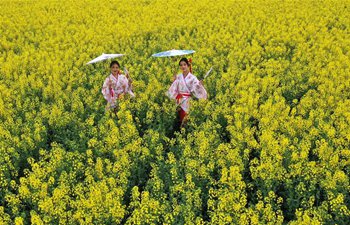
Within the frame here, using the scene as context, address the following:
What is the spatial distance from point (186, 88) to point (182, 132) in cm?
124

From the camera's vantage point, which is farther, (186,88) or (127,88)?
(127,88)

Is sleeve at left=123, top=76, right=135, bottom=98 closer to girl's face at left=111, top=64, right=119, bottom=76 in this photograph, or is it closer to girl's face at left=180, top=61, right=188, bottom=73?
girl's face at left=111, top=64, right=119, bottom=76

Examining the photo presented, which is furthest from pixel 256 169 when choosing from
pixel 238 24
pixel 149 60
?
pixel 238 24

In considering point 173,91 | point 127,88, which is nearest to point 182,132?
point 173,91

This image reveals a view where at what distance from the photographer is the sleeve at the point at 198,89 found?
8109 mm

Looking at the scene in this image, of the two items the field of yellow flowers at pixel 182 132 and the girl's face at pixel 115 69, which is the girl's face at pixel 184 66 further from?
the girl's face at pixel 115 69

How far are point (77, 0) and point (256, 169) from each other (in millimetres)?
20224

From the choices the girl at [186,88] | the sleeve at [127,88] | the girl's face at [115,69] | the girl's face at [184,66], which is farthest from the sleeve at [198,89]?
the girl's face at [115,69]

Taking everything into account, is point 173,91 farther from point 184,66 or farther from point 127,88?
point 127,88

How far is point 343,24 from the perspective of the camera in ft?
49.1

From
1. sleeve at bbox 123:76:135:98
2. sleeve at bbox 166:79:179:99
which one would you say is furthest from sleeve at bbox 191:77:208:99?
sleeve at bbox 123:76:135:98

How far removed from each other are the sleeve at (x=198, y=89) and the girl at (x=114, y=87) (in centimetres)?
132

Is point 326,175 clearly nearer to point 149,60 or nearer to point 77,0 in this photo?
point 149,60

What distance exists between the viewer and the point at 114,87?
27.8 ft
